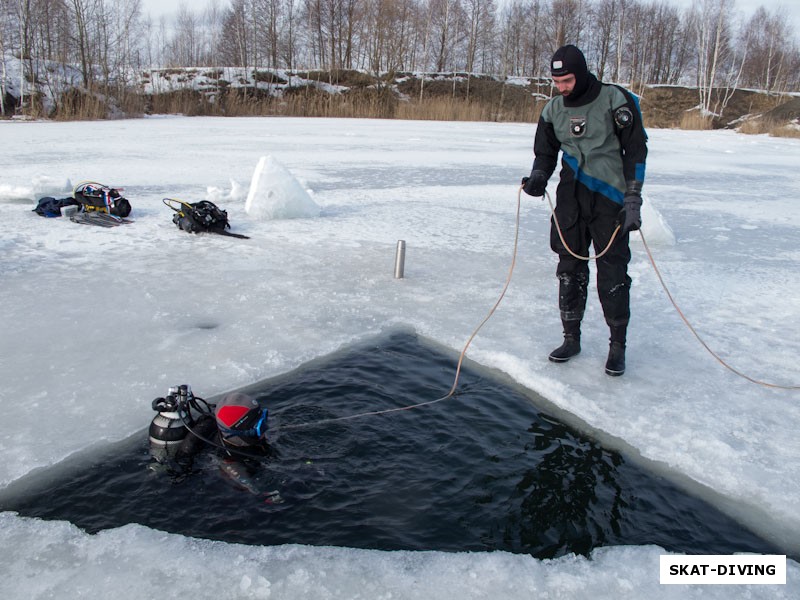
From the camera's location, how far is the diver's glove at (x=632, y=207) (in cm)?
342

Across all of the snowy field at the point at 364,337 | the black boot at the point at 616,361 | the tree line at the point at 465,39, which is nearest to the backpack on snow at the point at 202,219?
the snowy field at the point at 364,337

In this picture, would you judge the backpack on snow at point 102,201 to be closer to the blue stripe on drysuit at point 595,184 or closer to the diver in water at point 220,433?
the diver in water at point 220,433

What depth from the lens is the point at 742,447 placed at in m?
3.05

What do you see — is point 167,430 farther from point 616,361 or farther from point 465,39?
point 465,39

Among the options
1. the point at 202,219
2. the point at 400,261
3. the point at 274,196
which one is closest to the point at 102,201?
the point at 202,219

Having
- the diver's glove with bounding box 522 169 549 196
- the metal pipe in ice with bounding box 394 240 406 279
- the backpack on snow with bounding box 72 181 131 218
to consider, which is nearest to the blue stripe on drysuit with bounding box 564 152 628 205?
the diver's glove with bounding box 522 169 549 196

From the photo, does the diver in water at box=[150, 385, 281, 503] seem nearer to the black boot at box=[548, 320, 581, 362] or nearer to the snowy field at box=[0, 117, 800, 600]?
the snowy field at box=[0, 117, 800, 600]

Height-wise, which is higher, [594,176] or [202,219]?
[594,176]

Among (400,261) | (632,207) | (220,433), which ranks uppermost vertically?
(632,207)

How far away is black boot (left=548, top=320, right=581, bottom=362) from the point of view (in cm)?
398

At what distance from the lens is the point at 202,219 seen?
22.1 ft

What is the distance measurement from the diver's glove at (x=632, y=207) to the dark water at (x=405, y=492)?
1.16 metres

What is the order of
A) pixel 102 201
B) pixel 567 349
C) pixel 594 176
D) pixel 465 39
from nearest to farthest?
1. pixel 594 176
2. pixel 567 349
3. pixel 102 201
4. pixel 465 39

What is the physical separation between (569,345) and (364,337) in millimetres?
1378
